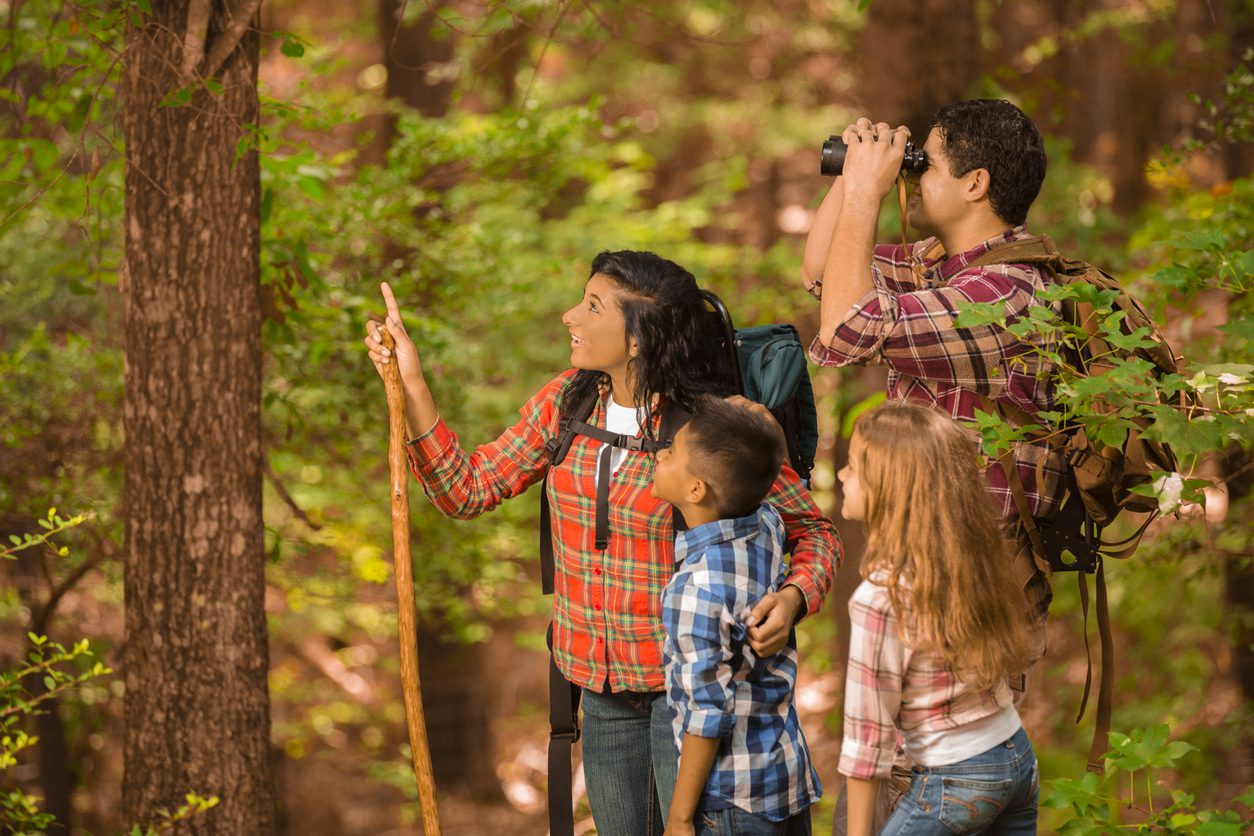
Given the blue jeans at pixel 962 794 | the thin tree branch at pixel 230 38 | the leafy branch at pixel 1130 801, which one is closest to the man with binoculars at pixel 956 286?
the blue jeans at pixel 962 794

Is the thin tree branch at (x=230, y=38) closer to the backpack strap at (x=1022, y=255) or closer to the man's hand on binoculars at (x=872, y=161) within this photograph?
the man's hand on binoculars at (x=872, y=161)

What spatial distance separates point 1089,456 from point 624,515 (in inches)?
44.1

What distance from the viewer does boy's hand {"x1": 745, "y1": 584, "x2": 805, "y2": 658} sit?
263cm

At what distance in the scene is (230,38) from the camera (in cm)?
356

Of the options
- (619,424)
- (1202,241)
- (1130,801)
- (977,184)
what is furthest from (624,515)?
(1202,241)

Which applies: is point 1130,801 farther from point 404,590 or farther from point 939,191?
point 404,590

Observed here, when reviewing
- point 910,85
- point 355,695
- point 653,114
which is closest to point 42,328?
point 910,85

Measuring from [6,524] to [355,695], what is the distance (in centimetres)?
659

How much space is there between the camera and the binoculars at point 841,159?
2.91 meters

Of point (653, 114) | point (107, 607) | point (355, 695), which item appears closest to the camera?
point (107, 607)

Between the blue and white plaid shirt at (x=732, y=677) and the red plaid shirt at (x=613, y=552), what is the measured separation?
7.7 inches

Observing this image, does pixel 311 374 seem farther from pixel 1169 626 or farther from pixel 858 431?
pixel 1169 626

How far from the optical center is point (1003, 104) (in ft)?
9.48

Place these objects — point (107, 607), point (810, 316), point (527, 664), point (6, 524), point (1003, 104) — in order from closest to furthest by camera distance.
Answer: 1. point (1003, 104)
2. point (6, 524)
3. point (107, 607)
4. point (810, 316)
5. point (527, 664)
